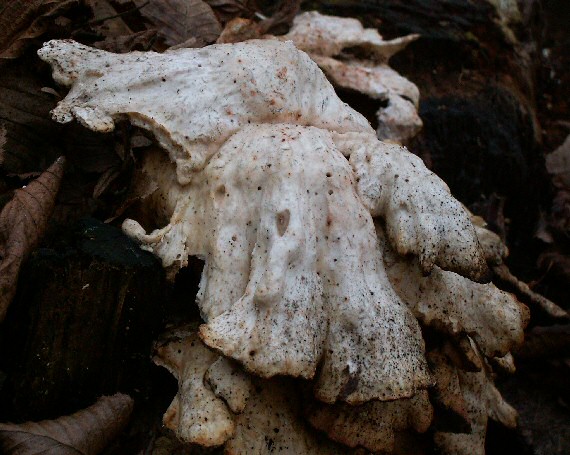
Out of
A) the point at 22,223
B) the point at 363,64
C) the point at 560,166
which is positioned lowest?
the point at 560,166

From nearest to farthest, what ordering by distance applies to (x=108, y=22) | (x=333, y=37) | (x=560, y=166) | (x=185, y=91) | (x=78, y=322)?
(x=78, y=322) → (x=185, y=91) → (x=108, y=22) → (x=333, y=37) → (x=560, y=166)

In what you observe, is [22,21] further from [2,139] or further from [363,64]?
[363,64]

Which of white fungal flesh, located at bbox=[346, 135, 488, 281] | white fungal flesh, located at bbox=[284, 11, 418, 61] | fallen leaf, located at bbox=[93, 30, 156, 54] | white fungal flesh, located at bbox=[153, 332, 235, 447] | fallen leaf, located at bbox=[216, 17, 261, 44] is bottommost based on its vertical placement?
white fungal flesh, located at bbox=[153, 332, 235, 447]

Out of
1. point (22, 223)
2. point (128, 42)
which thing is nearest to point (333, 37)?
point (128, 42)

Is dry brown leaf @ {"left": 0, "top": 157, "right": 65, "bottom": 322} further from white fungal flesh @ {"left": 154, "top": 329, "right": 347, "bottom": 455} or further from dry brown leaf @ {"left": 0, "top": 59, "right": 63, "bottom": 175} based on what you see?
white fungal flesh @ {"left": 154, "top": 329, "right": 347, "bottom": 455}

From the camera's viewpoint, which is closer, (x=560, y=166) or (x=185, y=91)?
(x=185, y=91)

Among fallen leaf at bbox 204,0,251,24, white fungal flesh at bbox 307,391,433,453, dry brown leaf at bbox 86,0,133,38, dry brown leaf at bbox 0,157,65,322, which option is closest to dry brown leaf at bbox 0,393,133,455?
dry brown leaf at bbox 0,157,65,322

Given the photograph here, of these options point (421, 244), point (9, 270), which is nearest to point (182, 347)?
point (9, 270)
